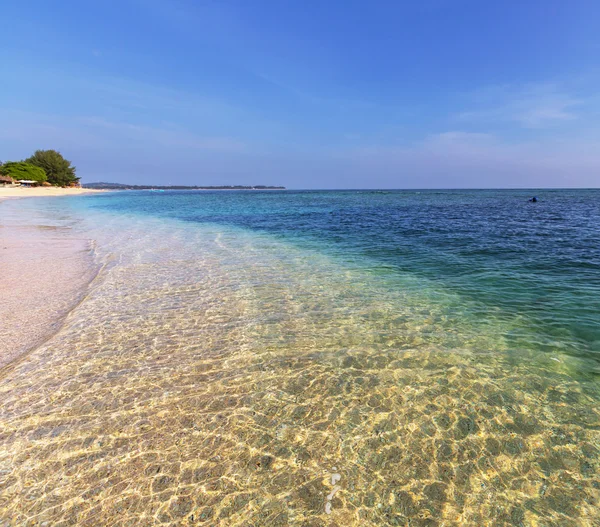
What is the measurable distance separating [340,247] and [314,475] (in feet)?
48.7

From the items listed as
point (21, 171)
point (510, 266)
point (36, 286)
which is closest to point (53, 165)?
point (21, 171)

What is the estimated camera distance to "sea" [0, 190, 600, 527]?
3.24 meters

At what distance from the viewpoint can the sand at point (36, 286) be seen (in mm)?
6668

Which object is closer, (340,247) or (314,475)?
(314,475)

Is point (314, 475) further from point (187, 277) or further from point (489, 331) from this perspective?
point (187, 277)

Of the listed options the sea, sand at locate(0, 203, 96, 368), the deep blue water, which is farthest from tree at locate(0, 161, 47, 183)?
the sea

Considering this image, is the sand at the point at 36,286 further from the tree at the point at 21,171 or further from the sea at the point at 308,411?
the tree at the point at 21,171

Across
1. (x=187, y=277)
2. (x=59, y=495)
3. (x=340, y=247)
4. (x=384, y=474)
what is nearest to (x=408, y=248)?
(x=340, y=247)

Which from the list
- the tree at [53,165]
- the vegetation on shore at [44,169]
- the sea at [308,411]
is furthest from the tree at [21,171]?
the sea at [308,411]

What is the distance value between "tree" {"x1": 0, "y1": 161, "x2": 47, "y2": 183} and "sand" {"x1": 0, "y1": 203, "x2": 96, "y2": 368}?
4620 inches

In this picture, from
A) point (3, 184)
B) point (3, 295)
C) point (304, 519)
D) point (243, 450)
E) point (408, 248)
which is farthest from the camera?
point (3, 184)

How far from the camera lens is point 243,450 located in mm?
3867

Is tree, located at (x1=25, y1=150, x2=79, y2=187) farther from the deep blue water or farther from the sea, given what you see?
the sea

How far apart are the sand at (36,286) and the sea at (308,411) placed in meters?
0.48
